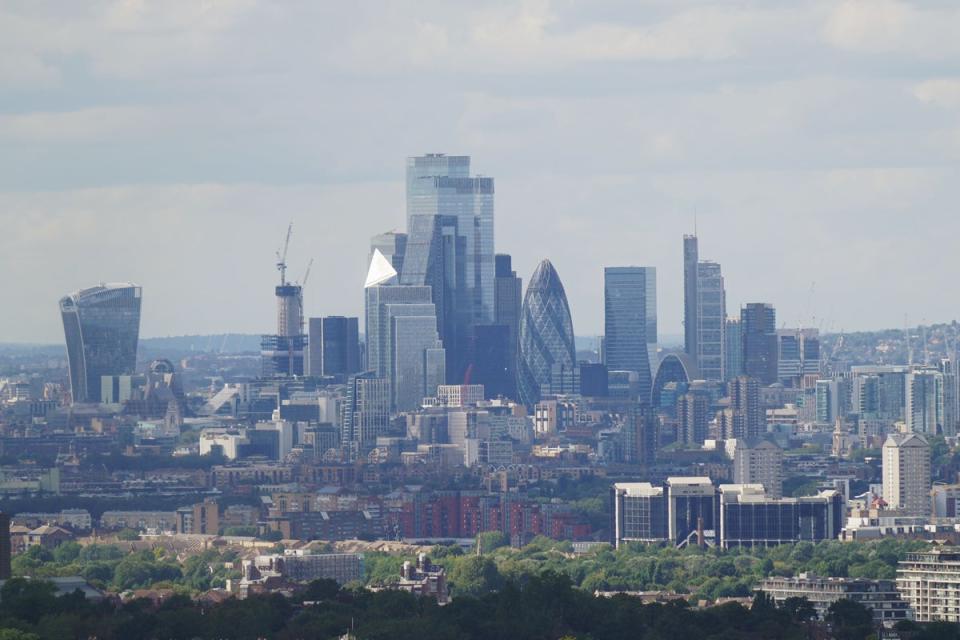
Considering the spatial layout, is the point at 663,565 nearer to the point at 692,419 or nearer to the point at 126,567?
the point at 126,567

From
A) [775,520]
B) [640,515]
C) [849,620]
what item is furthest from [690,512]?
[849,620]

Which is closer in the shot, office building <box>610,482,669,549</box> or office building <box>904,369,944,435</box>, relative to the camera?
office building <box>610,482,669,549</box>

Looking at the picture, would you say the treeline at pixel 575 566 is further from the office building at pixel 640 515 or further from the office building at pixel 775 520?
the office building at pixel 640 515

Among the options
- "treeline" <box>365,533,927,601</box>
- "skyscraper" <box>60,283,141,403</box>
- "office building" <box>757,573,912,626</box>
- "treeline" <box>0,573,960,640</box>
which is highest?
"skyscraper" <box>60,283,141,403</box>

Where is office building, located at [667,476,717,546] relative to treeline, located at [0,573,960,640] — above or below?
below

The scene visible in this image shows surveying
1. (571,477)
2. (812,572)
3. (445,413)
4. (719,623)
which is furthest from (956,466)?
(719,623)

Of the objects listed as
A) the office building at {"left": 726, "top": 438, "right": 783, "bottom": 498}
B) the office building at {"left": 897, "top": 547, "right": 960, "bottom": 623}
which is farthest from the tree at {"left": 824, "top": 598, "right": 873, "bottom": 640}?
the office building at {"left": 726, "top": 438, "right": 783, "bottom": 498}

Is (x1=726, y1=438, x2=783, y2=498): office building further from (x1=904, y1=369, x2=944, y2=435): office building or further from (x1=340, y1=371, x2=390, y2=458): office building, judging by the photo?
(x1=904, y1=369, x2=944, y2=435): office building
